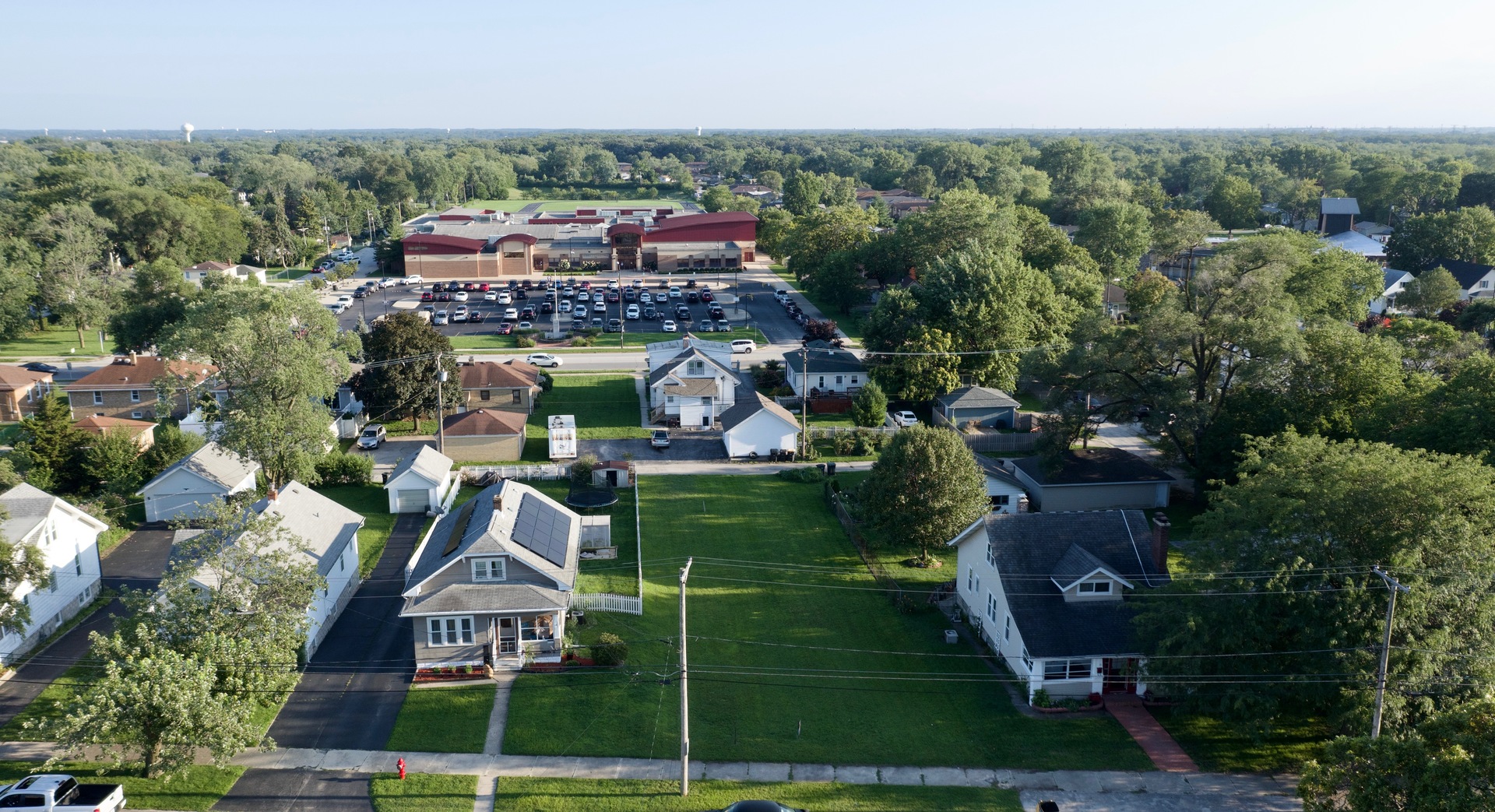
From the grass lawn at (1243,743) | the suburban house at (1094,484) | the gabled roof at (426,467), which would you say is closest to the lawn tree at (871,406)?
the suburban house at (1094,484)

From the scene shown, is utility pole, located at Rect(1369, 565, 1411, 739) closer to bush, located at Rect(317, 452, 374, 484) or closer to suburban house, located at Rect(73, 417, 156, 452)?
bush, located at Rect(317, 452, 374, 484)

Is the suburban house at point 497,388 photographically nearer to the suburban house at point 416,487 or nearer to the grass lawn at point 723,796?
the suburban house at point 416,487

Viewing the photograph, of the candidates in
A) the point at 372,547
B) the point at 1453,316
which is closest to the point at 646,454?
the point at 372,547

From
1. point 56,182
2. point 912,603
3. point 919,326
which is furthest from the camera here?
point 56,182

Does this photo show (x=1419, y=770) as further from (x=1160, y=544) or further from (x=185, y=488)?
(x=185, y=488)

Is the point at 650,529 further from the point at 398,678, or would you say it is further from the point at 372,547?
the point at 398,678

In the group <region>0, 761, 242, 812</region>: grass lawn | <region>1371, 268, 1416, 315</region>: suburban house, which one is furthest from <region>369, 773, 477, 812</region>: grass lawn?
<region>1371, 268, 1416, 315</region>: suburban house
